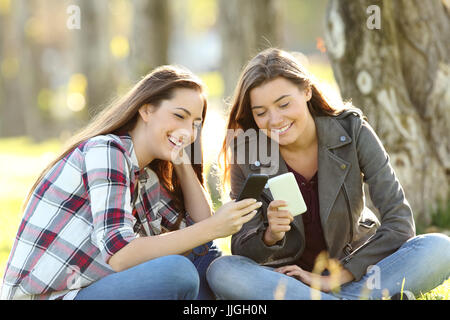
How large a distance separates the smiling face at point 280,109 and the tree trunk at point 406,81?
159 centimetres

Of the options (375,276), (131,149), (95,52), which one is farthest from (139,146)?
(95,52)

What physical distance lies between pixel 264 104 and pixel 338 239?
0.84m

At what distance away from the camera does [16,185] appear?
428 inches

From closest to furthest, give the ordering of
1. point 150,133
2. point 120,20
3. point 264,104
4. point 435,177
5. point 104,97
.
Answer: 1. point 150,133
2. point 264,104
3. point 435,177
4. point 104,97
5. point 120,20

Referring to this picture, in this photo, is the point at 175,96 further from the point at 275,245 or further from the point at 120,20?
the point at 120,20

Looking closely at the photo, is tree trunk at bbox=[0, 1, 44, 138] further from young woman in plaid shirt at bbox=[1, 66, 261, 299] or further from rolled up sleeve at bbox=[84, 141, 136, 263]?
rolled up sleeve at bbox=[84, 141, 136, 263]

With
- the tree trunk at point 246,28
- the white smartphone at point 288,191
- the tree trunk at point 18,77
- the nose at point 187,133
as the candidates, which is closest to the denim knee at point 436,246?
the white smartphone at point 288,191

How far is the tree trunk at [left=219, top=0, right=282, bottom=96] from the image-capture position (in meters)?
7.25

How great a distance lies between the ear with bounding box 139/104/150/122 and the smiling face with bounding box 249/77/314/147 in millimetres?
625

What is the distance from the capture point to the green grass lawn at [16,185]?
507 centimetres

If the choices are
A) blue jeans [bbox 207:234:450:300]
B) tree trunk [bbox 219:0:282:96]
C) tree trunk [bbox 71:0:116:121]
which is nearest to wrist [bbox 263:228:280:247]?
blue jeans [bbox 207:234:450:300]

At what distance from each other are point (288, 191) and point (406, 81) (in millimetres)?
2318

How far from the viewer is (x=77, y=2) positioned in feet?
43.3
